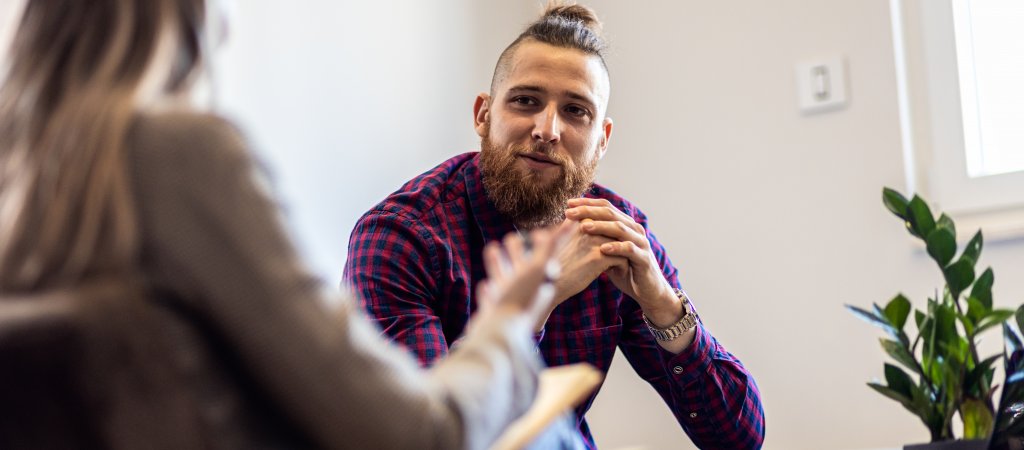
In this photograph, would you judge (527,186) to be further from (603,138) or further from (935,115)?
(935,115)

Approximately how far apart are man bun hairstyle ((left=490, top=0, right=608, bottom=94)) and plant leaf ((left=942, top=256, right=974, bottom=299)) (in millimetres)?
813

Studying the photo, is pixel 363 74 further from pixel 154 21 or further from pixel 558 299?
pixel 154 21

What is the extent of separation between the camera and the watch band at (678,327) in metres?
1.83

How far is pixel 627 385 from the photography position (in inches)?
104

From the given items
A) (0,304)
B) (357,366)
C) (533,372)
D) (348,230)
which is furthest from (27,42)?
(348,230)

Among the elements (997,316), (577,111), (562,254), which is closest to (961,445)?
(997,316)

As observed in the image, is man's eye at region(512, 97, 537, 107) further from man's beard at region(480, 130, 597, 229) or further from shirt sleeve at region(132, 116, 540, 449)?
A: shirt sleeve at region(132, 116, 540, 449)

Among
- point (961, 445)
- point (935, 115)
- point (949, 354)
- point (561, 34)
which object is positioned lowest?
point (961, 445)

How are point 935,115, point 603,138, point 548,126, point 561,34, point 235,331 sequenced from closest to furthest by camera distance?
point 235,331, point 548,126, point 561,34, point 603,138, point 935,115

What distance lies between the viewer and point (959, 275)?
158cm

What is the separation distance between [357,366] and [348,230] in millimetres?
1359

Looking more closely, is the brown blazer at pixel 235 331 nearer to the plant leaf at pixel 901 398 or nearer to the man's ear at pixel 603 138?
the plant leaf at pixel 901 398

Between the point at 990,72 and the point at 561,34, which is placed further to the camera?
the point at 990,72

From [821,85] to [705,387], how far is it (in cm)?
92
